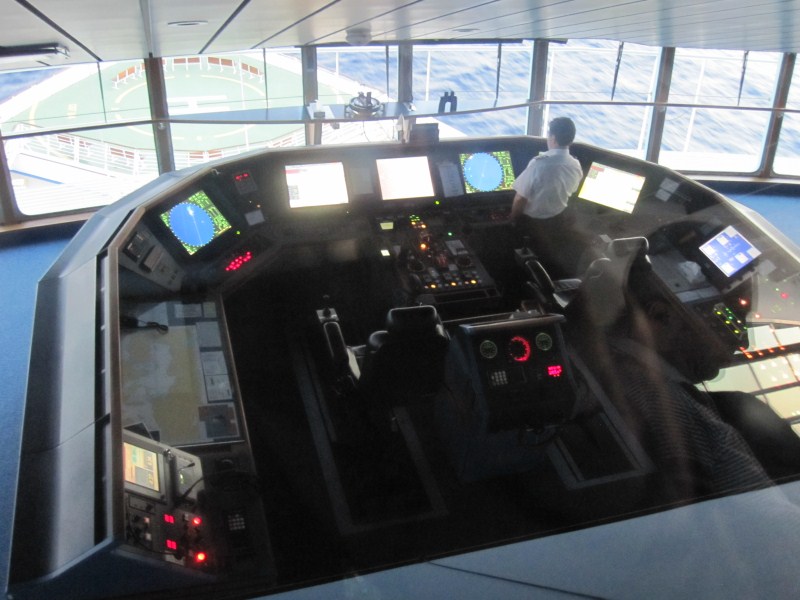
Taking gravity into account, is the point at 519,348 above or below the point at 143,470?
above

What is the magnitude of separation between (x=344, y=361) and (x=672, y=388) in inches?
66.3

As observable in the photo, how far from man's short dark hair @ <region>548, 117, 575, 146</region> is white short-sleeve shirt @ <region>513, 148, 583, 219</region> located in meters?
0.07

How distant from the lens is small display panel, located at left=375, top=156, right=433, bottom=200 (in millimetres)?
4055

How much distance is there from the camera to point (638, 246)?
3.23 meters

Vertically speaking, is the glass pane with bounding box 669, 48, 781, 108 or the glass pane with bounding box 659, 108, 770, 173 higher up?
the glass pane with bounding box 669, 48, 781, 108

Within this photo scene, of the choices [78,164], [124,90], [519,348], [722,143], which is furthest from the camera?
[124,90]

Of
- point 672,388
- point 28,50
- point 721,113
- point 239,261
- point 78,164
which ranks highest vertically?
point 28,50

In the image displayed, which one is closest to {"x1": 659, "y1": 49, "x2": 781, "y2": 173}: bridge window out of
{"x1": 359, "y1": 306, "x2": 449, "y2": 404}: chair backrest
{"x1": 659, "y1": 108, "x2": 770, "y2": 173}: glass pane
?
{"x1": 659, "y1": 108, "x2": 770, "y2": 173}: glass pane

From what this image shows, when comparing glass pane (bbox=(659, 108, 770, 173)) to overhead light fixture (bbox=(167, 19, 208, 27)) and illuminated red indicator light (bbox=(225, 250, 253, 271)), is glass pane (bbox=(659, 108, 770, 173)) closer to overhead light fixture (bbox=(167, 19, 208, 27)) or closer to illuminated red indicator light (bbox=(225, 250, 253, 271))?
illuminated red indicator light (bbox=(225, 250, 253, 271))

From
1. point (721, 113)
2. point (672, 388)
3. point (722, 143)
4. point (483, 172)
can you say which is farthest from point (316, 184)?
point (722, 143)

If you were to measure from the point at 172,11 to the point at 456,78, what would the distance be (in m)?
22.4

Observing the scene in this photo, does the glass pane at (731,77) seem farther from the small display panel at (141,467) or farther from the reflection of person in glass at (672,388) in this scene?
the small display panel at (141,467)

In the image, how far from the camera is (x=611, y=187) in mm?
4188

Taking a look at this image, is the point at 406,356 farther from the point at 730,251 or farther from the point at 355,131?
the point at 355,131
